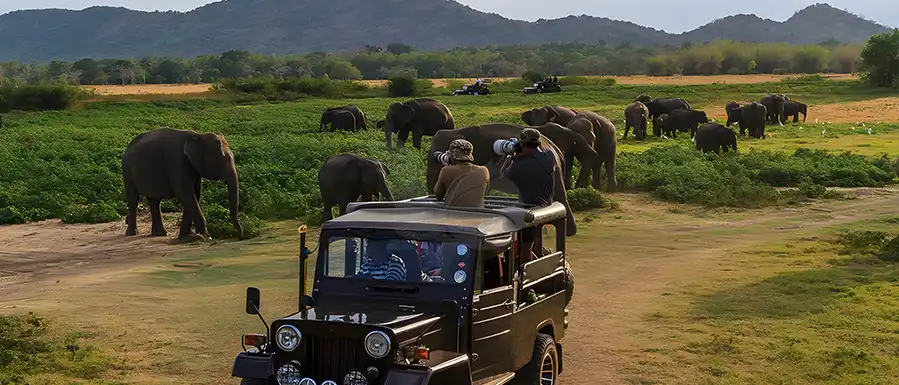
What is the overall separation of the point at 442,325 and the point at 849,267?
33.7 ft

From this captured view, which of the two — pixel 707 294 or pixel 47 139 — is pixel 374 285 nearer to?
pixel 707 294

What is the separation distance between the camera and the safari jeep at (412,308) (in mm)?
7488

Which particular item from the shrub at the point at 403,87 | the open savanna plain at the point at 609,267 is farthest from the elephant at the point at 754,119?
the shrub at the point at 403,87

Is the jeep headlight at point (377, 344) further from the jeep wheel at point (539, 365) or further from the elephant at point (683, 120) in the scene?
the elephant at point (683, 120)

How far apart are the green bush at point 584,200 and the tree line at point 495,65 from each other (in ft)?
226

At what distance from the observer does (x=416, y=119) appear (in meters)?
34.0

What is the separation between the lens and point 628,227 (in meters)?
20.6

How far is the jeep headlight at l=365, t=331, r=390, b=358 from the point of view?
288 inches

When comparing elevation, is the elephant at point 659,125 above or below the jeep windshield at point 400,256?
below

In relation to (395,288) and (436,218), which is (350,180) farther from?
(395,288)

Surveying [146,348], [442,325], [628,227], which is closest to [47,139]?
[628,227]

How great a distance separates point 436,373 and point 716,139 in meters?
27.4

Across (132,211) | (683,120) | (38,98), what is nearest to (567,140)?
(132,211)

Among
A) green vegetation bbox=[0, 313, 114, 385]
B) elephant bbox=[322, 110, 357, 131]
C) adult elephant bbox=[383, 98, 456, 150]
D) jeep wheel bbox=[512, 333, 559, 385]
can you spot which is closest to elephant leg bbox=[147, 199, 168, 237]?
green vegetation bbox=[0, 313, 114, 385]
